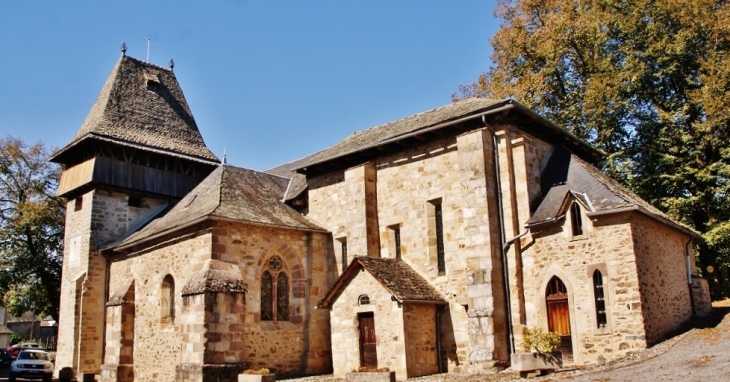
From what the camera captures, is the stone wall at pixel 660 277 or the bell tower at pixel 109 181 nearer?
the stone wall at pixel 660 277

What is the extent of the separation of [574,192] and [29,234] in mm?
31734

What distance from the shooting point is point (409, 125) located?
21.6 meters

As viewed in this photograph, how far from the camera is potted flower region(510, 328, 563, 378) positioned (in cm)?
1407

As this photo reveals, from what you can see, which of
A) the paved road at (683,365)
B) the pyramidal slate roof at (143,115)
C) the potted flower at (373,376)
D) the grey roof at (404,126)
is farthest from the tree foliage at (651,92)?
the potted flower at (373,376)

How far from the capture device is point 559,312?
55.7 feet

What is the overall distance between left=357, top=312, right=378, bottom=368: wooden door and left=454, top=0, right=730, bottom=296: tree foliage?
47.4ft

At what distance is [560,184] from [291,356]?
10.0 metres

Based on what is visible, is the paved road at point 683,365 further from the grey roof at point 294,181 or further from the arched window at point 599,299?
the grey roof at point 294,181

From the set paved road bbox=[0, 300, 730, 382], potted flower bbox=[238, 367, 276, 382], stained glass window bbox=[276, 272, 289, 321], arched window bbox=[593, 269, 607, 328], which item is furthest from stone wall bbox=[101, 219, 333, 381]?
arched window bbox=[593, 269, 607, 328]

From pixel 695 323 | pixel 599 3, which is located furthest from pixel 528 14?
pixel 695 323

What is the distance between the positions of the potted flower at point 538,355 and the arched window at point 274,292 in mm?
8108

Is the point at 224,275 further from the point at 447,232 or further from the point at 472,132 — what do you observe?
the point at 472,132

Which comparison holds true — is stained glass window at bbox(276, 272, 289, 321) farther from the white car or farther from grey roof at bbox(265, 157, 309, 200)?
the white car

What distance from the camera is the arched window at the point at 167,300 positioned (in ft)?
68.6
